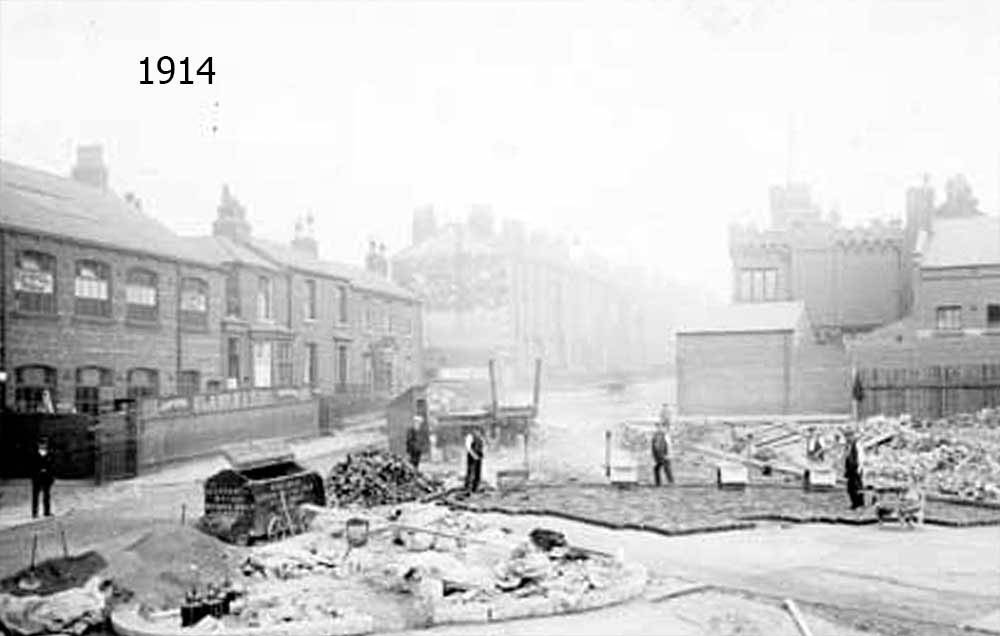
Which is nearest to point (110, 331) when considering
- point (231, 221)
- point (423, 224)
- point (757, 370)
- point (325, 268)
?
point (231, 221)

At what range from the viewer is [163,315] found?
3309 centimetres

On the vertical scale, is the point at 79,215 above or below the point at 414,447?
above

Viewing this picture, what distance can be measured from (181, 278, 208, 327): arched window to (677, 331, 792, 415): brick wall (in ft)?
62.5

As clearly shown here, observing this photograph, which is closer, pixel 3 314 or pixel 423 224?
pixel 3 314

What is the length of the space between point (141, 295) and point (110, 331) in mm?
2207

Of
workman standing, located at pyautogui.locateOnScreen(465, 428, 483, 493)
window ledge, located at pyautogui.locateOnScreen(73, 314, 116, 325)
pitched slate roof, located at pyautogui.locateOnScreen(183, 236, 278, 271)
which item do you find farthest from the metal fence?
window ledge, located at pyautogui.locateOnScreen(73, 314, 116, 325)

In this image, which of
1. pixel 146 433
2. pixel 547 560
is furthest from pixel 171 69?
pixel 146 433

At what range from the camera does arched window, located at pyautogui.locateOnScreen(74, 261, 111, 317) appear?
2905 centimetres

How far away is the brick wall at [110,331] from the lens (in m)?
26.6

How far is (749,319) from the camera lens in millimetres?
43500

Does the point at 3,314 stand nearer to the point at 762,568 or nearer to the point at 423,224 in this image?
the point at 762,568

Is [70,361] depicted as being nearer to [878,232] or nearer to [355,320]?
[355,320]

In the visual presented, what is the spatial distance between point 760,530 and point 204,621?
409 inches

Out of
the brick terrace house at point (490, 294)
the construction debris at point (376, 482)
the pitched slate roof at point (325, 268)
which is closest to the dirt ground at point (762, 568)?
the construction debris at point (376, 482)
